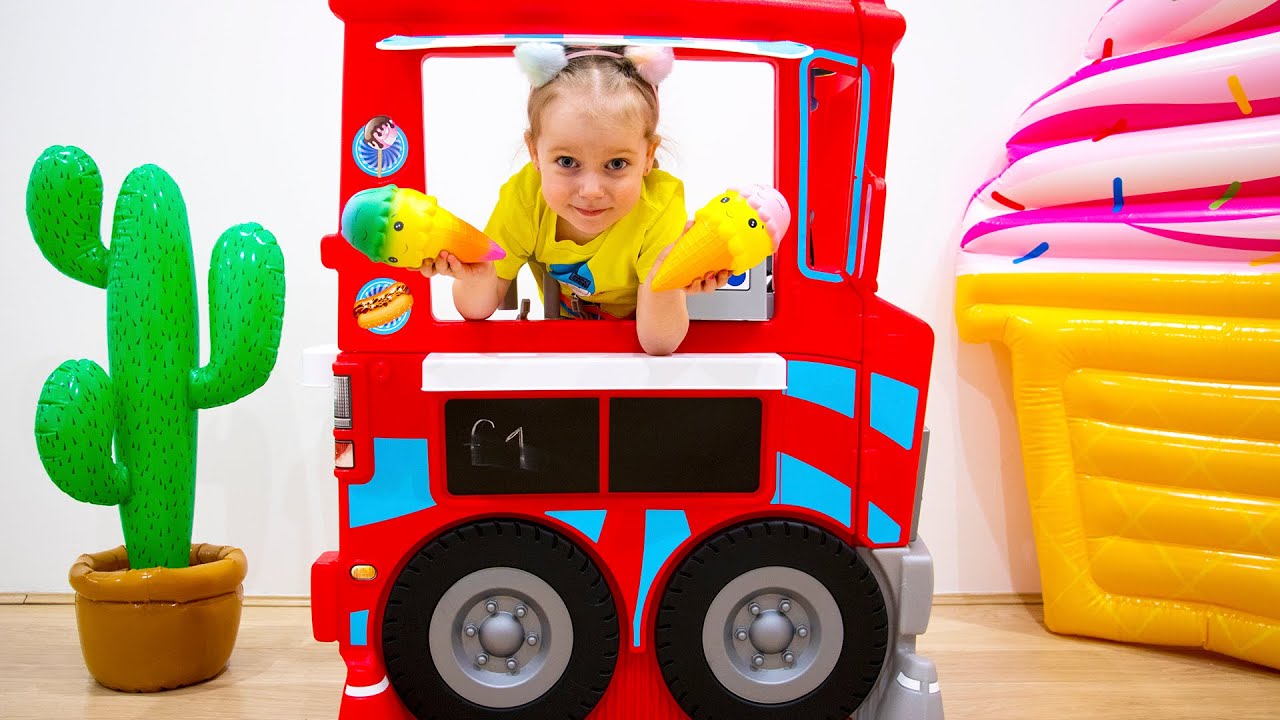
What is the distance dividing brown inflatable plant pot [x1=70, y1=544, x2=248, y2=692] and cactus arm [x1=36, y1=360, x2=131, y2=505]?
16cm

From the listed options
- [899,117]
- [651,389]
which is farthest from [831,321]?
[899,117]

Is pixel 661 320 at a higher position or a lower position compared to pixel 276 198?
lower

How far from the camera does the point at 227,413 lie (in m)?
1.99

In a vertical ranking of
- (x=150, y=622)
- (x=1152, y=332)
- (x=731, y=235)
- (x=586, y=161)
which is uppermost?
(x=586, y=161)

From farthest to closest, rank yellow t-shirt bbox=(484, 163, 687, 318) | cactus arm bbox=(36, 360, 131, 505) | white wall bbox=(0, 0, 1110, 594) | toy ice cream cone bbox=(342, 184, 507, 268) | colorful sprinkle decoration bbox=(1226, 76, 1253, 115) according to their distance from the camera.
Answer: white wall bbox=(0, 0, 1110, 594) → colorful sprinkle decoration bbox=(1226, 76, 1253, 115) → cactus arm bbox=(36, 360, 131, 505) → yellow t-shirt bbox=(484, 163, 687, 318) → toy ice cream cone bbox=(342, 184, 507, 268)

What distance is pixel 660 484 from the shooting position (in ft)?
4.13

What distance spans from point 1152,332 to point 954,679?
2.54ft

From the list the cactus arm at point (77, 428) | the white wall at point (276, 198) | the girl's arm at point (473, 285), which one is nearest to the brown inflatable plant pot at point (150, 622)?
the cactus arm at point (77, 428)

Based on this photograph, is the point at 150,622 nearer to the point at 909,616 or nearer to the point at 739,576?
the point at 739,576

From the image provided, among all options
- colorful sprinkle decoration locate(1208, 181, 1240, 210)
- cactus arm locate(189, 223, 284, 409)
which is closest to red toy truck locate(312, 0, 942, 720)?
cactus arm locate(189, 223, 284, 409)

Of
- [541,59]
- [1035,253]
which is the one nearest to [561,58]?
[541,59]

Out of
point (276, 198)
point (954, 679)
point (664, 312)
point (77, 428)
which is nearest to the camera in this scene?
point (664, 312)

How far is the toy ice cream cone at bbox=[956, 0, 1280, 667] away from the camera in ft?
5.52

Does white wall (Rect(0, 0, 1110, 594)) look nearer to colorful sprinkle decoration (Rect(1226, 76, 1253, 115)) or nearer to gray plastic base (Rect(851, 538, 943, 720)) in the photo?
colorful sprinkle decoration (Rect(1226, 76, 1253, 115))
